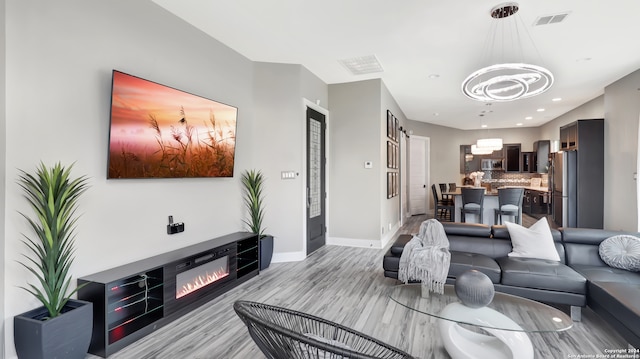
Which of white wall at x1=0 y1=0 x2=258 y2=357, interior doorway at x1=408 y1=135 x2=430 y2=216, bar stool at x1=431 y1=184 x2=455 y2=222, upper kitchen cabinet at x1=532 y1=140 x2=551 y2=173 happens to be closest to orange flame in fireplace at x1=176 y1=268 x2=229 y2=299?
white wall at x1=0 y1=0 x2=258 y2=357

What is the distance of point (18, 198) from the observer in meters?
2.15

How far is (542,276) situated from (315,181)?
3508 mm

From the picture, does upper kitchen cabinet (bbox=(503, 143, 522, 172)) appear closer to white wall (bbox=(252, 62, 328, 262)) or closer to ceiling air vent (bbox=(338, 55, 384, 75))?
ceiling air vent (bbox=(338, 55, 384, 75))

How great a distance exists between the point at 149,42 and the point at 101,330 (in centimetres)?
263

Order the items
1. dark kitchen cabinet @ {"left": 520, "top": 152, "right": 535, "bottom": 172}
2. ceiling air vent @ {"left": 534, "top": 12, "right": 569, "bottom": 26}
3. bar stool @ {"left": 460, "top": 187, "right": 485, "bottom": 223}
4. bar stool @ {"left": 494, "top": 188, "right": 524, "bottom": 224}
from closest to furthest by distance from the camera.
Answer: ceiling air vent @ {"left": 534, "top": 12, "right": 569, "bottom": 26} < bar stool @ {"left": 494, "top": 188, "right": 524, "bottom": 224} < bar stool @ {"left": 460, "top": 187, "right": 485, "bottom": 223} < dark kitchen cabinet @ {"left": 520, "top": 152, "right": 535, "bottom": 172}

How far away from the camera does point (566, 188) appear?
242 inches

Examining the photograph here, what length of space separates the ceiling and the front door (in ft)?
2.90

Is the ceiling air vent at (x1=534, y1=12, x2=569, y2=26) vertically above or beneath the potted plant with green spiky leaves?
above

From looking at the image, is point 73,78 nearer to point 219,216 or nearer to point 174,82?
point 174,82

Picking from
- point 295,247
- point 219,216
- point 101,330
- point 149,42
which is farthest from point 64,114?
point 295,247

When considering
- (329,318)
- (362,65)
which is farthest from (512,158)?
(329,318)

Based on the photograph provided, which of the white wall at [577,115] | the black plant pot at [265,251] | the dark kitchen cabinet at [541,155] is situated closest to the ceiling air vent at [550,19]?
the black plant pot at [265,251]

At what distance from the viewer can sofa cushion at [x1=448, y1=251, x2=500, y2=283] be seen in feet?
9.95

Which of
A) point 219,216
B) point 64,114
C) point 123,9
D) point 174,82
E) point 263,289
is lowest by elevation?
point 263,289
